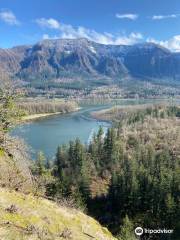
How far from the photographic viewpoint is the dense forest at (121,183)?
6159 centimetres

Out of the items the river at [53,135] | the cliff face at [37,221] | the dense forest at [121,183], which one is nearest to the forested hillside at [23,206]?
the cliff face at [37,221]

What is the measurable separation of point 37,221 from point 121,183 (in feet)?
211

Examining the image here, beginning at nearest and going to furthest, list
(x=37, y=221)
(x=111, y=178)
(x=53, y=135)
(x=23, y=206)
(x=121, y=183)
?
(x=37, y=221) < (x=23, y=206) < (x=121, y=183) < (x=111, y=178) < (x=53, y=135)

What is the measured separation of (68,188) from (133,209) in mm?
15484

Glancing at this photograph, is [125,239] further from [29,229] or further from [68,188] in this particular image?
[68,188]

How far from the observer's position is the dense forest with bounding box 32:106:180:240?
202ft

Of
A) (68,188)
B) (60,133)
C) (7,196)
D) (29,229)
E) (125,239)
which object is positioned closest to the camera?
(29,229)

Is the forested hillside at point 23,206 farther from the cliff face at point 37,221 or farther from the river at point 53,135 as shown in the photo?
the river at point 53,135

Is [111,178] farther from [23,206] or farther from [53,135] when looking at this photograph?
[53,135]

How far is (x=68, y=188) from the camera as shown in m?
78.4

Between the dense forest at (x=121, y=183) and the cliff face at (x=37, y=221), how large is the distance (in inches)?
155

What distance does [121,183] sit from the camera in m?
78.0

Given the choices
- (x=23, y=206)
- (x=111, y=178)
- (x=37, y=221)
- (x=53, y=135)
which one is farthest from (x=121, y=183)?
(x=53, y=135)

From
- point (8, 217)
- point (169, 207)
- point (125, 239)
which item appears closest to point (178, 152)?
point (169, 207)
